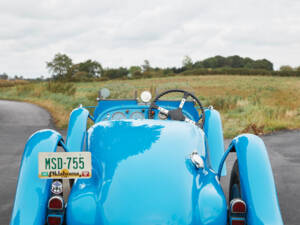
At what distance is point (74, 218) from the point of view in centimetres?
253

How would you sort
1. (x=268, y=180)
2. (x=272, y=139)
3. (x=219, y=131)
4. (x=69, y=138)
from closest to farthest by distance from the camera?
(x=268, y=180), (x=69, y=138), (x=219, y=131), (x=272, y=139)

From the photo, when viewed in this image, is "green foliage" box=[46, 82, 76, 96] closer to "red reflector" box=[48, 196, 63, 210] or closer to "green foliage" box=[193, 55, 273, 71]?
"red reflector" box=[48, 196, 63, 210]

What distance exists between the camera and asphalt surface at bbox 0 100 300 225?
189 inches

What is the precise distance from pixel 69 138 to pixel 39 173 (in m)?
1.81

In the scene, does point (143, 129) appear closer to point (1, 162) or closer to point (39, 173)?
point (39, 173)

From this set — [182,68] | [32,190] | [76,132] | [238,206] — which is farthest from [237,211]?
[182,68]

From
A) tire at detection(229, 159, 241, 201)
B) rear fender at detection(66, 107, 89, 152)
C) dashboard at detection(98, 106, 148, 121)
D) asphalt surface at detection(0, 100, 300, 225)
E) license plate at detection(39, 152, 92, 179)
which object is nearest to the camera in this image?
license plate at detection(39, 152, 92, 179)

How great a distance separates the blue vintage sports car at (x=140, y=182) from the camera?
2479 millimetres

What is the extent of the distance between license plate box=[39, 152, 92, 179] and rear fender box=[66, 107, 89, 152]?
Answer: 1.56 metres

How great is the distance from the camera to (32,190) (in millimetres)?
2779

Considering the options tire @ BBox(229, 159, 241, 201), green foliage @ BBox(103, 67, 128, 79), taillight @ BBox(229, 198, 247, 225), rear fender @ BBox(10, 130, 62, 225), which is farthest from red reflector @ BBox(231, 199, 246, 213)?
green foliage @ BBox(103, 67, 128, 79)

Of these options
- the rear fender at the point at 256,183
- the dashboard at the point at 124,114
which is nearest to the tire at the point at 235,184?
the rear fender at the point at 256,183

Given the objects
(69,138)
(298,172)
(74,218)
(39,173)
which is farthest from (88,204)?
(298,172)

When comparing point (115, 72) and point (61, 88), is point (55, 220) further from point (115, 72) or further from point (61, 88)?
point (115, 72)
